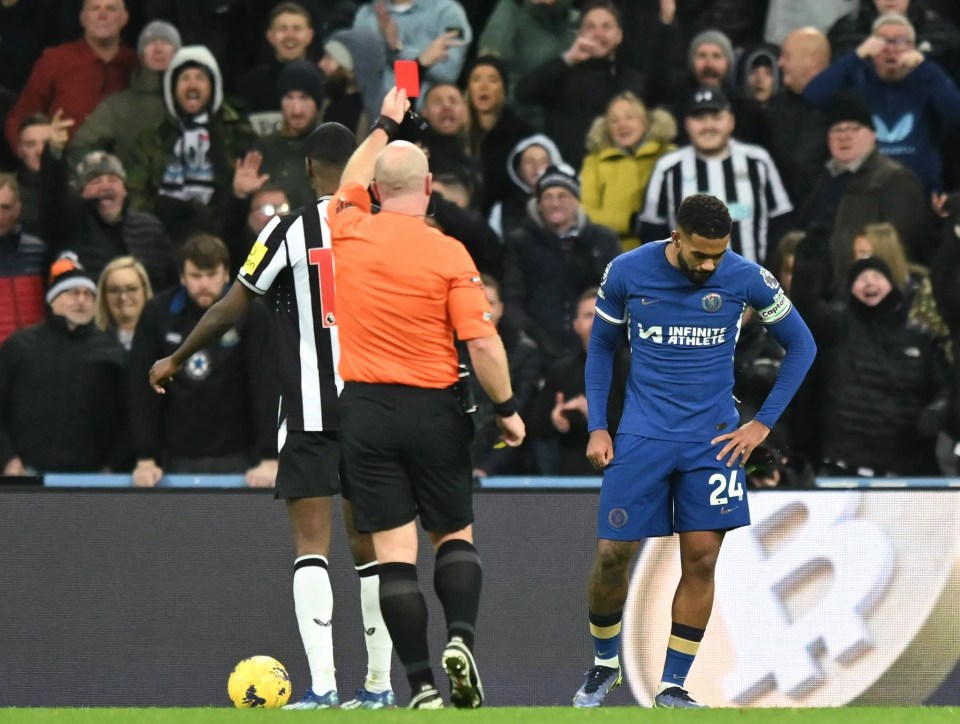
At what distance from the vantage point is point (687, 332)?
21.0 ft

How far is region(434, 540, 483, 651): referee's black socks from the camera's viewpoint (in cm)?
581

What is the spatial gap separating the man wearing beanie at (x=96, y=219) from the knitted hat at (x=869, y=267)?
3997mm

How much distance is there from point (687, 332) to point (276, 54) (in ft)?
17.5

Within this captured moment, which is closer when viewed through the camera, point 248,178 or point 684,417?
point 684,417

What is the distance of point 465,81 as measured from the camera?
11.0 m

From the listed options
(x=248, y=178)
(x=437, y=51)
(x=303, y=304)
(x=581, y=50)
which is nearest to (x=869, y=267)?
(x=581, y=50)

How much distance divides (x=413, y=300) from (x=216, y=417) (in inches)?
140

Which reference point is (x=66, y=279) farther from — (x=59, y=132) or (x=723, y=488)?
(x=723, y=488)

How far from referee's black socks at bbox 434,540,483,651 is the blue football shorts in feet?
2.66

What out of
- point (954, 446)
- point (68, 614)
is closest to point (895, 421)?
point (954, 446)

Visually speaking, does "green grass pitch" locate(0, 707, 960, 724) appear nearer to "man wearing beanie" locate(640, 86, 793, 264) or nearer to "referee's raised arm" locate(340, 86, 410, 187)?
"referee's raised arm" locate(340, 86, 410, 187)

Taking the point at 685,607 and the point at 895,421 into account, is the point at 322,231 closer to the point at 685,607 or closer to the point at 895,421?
the point at 685,607

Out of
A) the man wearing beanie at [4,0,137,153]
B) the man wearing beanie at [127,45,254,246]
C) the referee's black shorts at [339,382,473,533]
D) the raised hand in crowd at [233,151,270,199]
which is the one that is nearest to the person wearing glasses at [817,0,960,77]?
the raised hand in crowd at [233,151,270,199]

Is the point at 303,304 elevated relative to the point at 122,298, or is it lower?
elevated
